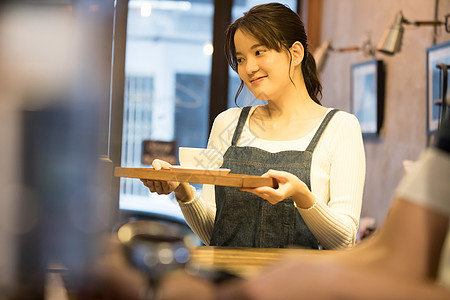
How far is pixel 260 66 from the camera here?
1.66 meters

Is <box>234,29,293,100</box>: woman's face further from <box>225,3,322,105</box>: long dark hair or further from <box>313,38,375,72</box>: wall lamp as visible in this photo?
<box>313,38,375,72</box>: wall lamp

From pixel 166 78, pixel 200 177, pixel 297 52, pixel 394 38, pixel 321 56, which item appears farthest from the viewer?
pixel 166 78

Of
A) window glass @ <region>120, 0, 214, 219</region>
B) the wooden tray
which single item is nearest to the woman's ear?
the wooden tray

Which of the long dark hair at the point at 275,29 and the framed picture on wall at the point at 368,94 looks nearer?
the long dark hair at the point at 275,29

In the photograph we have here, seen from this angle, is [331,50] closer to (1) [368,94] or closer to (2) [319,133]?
(1) [368,94]

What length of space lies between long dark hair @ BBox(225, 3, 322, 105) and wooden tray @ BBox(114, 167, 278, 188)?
0.57 meters

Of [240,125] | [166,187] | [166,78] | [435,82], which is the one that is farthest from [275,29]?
[166,78]

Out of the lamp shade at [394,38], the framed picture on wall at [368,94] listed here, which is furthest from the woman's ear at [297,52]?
the framed picture on wall at [368,94]

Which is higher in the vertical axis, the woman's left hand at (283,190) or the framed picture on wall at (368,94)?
the framed picture on wall at (368,94)

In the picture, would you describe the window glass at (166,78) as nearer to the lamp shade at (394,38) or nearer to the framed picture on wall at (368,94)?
the framed picture on wall at (368,94)

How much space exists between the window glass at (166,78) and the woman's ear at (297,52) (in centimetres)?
307

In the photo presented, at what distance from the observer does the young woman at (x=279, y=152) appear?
153 centimetres

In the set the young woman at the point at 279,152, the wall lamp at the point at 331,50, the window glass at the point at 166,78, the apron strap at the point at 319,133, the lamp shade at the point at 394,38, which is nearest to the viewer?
the young woman at the point at 279,152

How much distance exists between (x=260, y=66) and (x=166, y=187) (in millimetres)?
487
